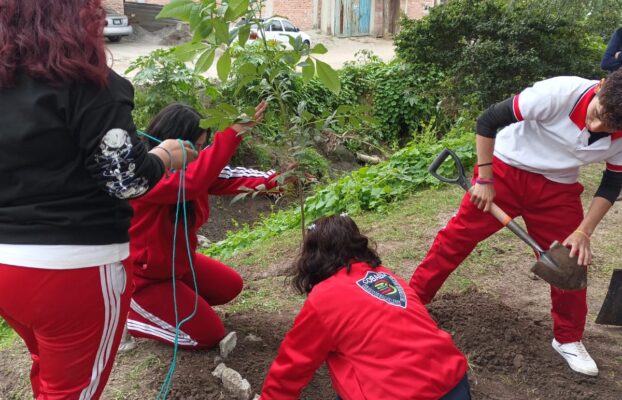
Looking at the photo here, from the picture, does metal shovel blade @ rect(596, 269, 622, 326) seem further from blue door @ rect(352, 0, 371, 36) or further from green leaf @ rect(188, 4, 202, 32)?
blue door @ rect(352, 0, 371, 36)

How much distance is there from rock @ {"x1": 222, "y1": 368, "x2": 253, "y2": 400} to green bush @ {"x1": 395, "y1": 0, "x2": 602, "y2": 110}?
648 centimetres

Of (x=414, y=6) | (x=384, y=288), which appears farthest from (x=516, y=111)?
(x=414, y=6)

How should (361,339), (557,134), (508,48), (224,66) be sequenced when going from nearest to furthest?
(361,339) < (224,66) < (557,134) < (508,48)

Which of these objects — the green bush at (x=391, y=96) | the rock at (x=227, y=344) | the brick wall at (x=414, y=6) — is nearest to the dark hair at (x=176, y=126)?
the rock at (x=227, y=344)

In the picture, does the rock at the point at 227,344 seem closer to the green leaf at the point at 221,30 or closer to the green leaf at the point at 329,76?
the green leaf at the point at 329,76

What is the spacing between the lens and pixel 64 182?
5.66 ft

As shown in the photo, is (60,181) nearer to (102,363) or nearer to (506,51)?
(102,363)

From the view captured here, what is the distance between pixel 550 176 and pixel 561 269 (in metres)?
0.44

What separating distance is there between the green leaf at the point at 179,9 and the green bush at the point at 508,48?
645 centimetres

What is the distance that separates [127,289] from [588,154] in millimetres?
1996

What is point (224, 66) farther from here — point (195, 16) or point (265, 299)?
point (265, 299)

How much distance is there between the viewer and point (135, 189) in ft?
5.88

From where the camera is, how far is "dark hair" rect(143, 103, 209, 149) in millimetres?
2721

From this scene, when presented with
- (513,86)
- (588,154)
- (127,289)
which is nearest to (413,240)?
(588,154)
